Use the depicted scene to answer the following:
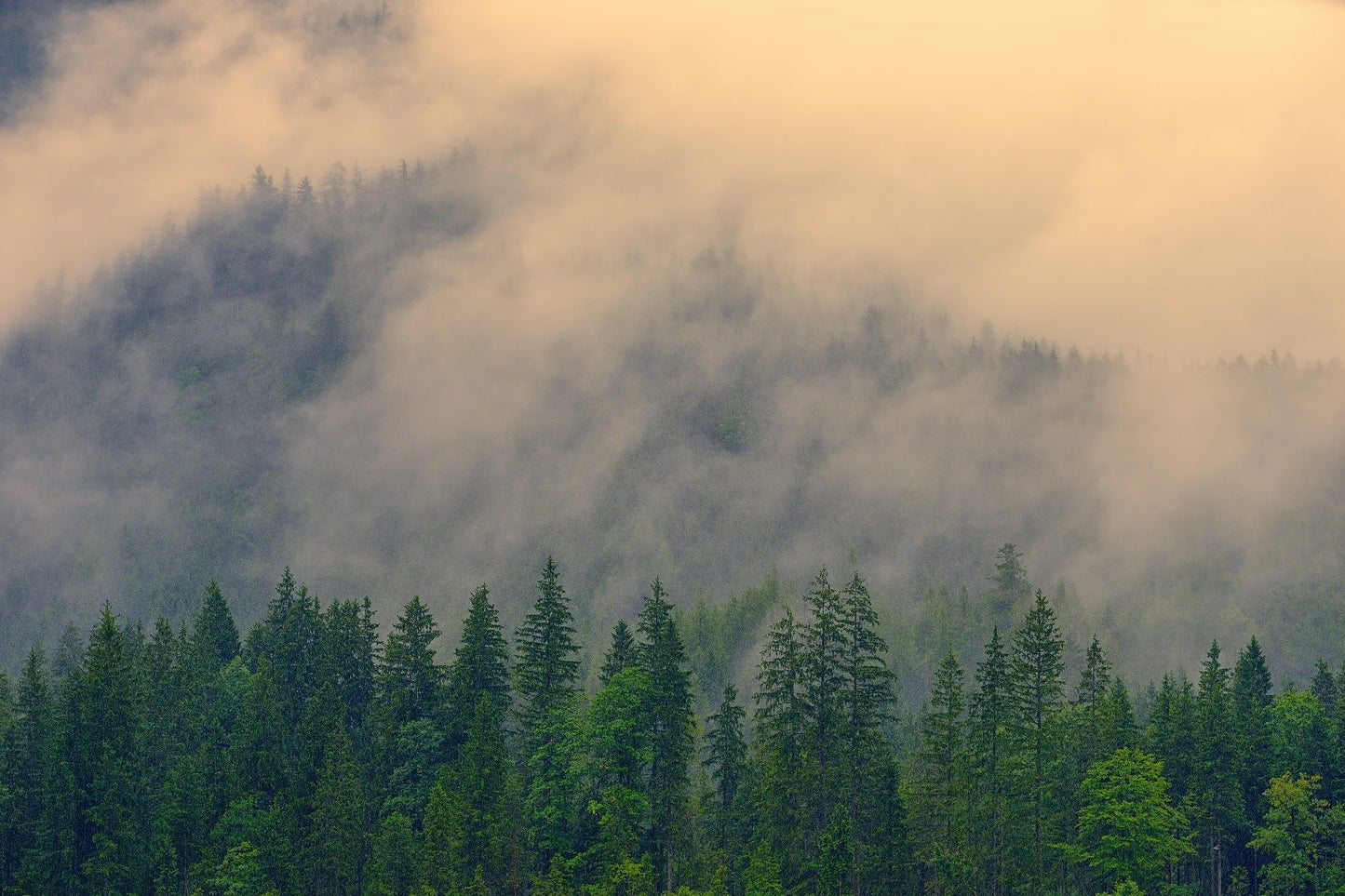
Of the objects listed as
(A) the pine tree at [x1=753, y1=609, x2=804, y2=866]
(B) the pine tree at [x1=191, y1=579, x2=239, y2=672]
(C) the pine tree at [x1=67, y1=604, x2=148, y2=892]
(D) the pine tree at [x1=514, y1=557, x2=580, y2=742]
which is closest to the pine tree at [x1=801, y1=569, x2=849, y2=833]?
(A) the pine tree at [x1=753, y1=609, x2=804, y2=866]

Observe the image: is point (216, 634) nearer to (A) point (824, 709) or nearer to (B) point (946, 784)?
(A) point (824, 709)

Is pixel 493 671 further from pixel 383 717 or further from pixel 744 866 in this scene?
pixel 744 866

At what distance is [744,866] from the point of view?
3999 inches

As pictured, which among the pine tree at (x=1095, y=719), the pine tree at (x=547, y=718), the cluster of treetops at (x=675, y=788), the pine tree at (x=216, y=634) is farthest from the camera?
the pine tree at (x=216, y=634)

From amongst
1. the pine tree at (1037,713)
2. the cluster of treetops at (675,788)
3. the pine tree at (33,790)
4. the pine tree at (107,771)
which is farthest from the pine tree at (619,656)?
the pine tree at (33,790)

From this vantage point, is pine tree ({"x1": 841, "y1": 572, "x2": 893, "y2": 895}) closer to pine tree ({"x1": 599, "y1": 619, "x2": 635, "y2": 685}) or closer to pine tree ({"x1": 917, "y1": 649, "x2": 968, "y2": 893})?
pine tree ({"x1": 917, "y1": 649, "x2": 968, "y2": 893})

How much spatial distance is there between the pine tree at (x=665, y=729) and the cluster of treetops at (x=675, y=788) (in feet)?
0.55

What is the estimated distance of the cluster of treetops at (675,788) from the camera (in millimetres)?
96688

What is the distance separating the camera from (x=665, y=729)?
102 metres

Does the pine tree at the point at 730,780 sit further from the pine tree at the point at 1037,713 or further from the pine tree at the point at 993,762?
the pine tree at the point at 1037,713

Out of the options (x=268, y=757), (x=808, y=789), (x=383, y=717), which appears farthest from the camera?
(x=383, y=717)

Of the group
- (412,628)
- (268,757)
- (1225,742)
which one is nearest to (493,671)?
(412,628)

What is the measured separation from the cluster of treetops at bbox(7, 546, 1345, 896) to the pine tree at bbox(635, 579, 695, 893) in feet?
0.55

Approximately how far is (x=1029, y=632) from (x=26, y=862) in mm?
61971
